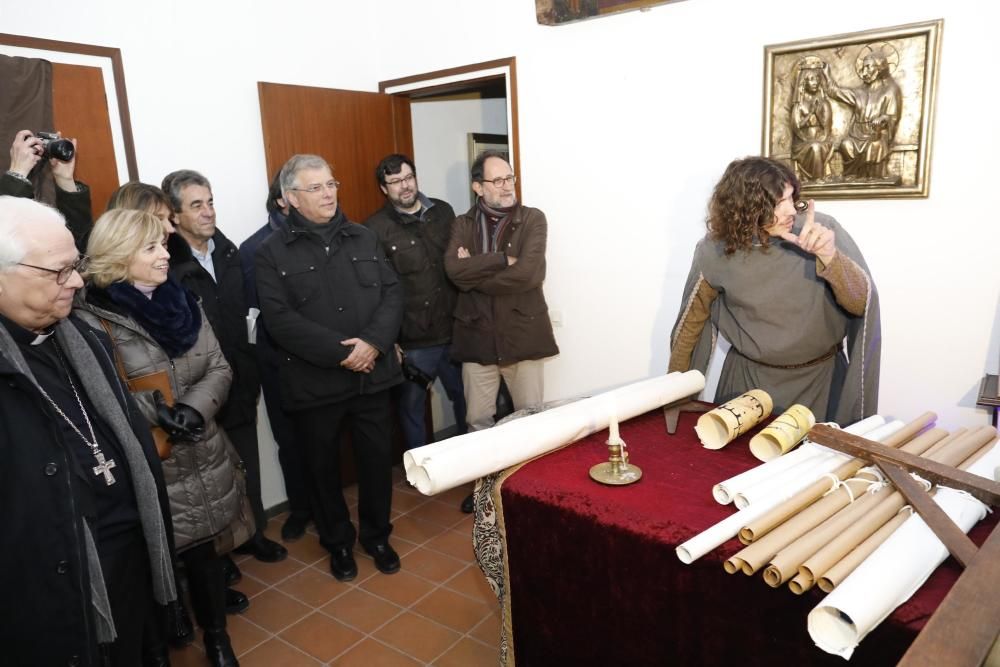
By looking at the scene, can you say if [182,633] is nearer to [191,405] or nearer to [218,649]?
[218,649]

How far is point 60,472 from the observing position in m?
1.46

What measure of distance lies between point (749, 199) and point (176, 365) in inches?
73.0

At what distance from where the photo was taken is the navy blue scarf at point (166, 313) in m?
2.03

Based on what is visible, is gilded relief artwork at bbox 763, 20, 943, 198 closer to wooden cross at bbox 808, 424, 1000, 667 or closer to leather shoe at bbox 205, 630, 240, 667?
wooden cross at bbox 808, 424, 1000, 667

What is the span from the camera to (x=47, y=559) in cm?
144

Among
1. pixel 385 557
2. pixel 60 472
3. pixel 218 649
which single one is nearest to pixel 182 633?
pixel 218 649

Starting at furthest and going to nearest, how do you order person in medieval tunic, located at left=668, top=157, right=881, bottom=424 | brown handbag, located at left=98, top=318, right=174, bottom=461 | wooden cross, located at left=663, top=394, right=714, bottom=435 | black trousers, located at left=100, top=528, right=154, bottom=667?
person in medieval tunic, located at left=668, top=157, right=881, bottom=424, brown handbag, located at left=98, top=318, right=174, bottom=461, wooden cross, located at left=663, top=394, right=714, bottom=435, black trousers, located at left=100, top=528, right=154, bottom=667

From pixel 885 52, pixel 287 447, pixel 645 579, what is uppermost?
pixel 885 52

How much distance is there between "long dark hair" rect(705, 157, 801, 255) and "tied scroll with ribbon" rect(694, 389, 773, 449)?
2.05 feet

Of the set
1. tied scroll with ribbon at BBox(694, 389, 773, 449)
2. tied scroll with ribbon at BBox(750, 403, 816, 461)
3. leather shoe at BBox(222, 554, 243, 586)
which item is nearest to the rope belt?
tied scroll with ribbon at BBox(694, 389, 773, 449)

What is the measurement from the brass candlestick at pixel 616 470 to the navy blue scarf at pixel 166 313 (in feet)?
4.48

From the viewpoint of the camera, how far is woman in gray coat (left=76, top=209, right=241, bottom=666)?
2027mm

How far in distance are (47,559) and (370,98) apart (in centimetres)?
315

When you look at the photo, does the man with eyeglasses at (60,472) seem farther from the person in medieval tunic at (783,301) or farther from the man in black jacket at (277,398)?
the person in medieval tunic at (783,301)
